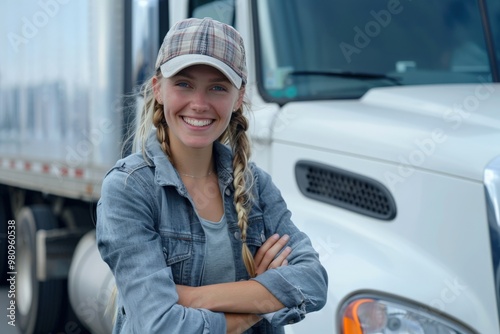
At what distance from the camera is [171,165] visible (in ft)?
6.77

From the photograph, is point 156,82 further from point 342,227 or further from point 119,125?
point 119,125

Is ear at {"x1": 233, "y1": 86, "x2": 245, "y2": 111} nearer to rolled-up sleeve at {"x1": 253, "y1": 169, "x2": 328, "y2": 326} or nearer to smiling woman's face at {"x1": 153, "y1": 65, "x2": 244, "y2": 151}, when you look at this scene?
smiling woman's face at {"x1": 153, "y1": 65, "x2": 244, "y2": 151}

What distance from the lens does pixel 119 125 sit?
521 centimetres

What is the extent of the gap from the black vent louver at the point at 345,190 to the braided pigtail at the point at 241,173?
3.87 feet

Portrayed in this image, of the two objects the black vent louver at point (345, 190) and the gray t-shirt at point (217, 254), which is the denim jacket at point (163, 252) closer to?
the gray t-shirt at point (217, 254)

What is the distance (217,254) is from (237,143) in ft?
1.22

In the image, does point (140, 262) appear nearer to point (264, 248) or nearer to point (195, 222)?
point (195, 222)

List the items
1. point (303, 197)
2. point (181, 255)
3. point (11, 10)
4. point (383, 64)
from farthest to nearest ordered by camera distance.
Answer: point (11, 10)
point (383, 64)
point (303, 197)
point (181, 255)

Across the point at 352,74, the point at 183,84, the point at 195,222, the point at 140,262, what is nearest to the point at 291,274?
the point at 195,222

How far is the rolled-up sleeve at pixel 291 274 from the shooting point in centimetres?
207

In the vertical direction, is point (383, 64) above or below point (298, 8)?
below

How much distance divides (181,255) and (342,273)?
51.5 inches

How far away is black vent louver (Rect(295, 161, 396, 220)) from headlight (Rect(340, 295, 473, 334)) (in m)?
0.41

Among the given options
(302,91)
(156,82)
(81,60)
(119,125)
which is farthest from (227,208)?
(81,60)
